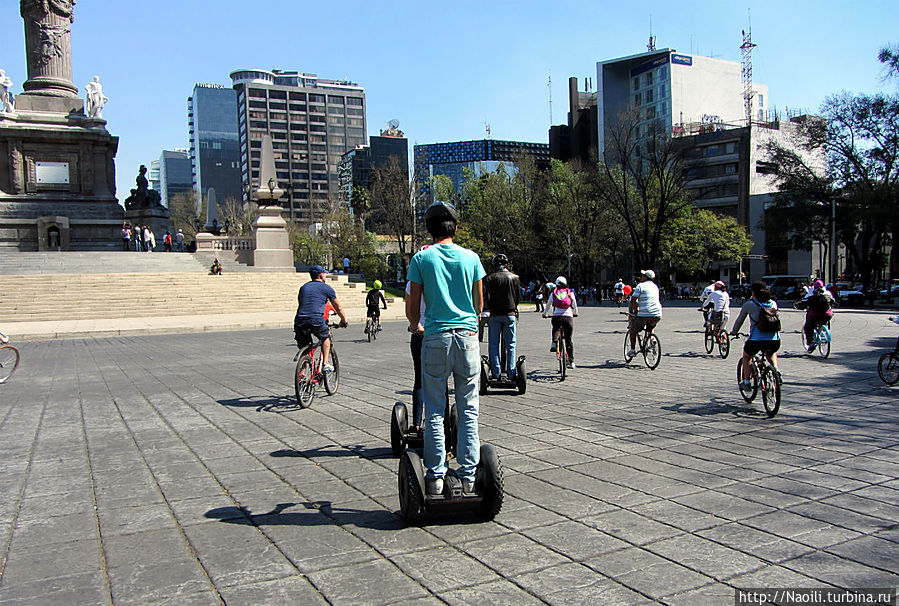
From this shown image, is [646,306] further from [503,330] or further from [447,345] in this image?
[447,345]

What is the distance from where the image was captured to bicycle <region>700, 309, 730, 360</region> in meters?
14.1

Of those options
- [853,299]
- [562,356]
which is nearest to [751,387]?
[562,356]

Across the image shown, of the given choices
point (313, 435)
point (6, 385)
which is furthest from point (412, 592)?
point (6, 385)

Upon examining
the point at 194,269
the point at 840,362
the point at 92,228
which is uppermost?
the point at 92,228

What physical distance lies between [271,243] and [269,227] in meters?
0.99

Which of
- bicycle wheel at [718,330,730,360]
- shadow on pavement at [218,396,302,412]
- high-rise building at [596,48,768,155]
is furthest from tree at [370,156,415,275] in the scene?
shadow on pavement at [218,396,302,412]

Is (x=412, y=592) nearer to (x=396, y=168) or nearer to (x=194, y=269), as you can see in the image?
(x=194, y=269)

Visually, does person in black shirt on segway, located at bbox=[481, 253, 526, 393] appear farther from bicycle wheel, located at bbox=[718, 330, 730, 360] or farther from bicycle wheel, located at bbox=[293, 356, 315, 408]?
bicycle wheel, located at bbox=[718, 330, 730, 360]

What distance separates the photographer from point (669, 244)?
61.9 m

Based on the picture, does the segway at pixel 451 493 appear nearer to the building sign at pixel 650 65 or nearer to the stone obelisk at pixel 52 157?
the stone obelisk at pixel 52 157

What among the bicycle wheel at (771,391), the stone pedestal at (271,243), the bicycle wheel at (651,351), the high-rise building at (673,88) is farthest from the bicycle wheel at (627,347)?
the high-rise building at (673,88)

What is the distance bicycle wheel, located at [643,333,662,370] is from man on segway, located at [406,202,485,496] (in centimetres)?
858

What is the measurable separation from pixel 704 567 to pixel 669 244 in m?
61.8

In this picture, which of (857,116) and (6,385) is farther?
(857,116)
